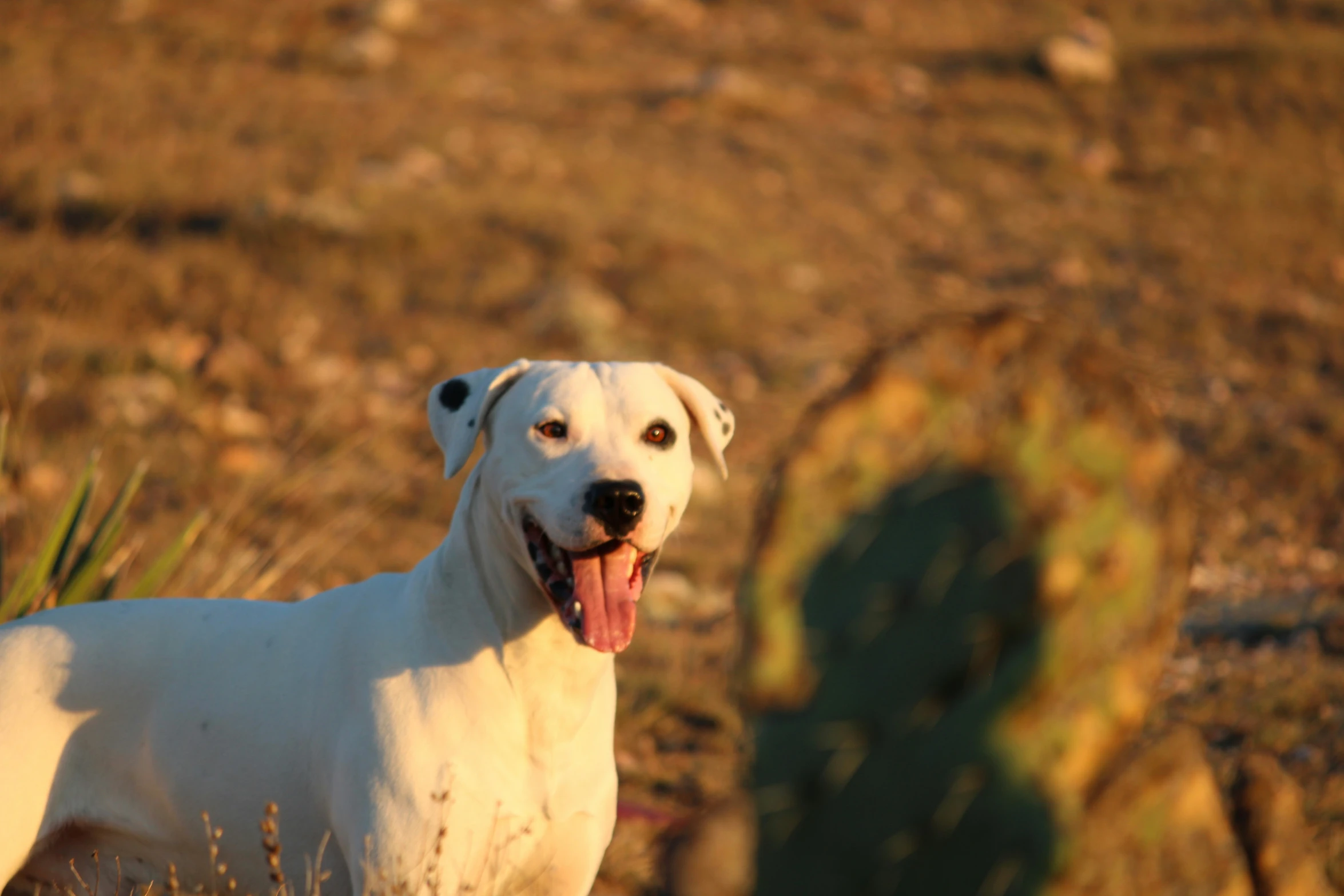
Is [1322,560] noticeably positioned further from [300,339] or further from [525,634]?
[300,339]

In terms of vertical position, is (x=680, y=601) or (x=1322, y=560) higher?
(x=680, y=601)

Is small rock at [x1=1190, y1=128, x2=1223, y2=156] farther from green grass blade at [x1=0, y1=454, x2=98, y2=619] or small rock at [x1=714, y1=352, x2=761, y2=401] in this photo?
green grass blade at [x1=0, y1=454, x2=98, y2=619]

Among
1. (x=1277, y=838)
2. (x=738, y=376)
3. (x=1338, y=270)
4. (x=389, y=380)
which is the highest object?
(x=1277, y=838)

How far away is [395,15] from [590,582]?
62.2 ft

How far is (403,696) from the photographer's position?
308 centimetres

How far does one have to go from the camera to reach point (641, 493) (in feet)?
10.1

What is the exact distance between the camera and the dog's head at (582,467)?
3.08 metres

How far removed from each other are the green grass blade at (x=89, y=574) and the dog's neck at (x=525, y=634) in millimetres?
1548

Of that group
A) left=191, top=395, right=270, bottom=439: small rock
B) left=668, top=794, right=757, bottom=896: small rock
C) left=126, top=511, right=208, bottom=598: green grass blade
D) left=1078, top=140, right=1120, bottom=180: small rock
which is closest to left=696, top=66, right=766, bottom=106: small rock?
left=1078, top=140, right=1120, bottom=180: small rock

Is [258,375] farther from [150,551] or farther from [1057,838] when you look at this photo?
[1057,838]

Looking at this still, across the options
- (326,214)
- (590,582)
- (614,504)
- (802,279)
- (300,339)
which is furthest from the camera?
(802,279)

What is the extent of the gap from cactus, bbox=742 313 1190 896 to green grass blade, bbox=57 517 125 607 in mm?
2871

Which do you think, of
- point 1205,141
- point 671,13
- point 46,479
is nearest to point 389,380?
point 46,479

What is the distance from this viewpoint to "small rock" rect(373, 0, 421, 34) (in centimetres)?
2009
